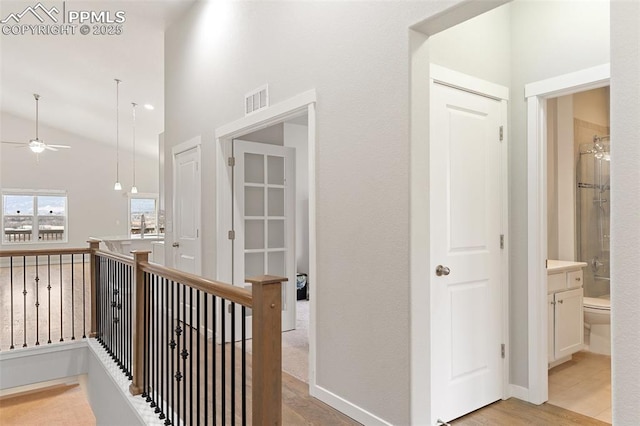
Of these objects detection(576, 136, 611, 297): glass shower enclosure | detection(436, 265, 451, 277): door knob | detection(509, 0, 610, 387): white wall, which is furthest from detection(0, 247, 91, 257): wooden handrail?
detection(576, 136, 611, 297): glass shower enclosure

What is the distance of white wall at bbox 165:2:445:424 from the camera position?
7.11 feet

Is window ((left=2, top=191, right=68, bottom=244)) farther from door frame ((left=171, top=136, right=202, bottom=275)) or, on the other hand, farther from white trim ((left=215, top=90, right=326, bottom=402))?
white trim ((left=215, top=90, right=326, bottom=402))

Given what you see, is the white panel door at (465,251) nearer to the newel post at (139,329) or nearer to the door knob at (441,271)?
the door knob at (441,271)

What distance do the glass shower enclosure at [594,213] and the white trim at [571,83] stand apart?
1862 mm

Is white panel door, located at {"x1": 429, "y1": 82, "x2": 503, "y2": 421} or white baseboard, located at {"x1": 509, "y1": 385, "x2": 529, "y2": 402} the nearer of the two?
white panel door, located at {"x1": 429, "y1": 82, "x2": 503, "y2": 421}

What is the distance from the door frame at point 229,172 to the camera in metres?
2.77

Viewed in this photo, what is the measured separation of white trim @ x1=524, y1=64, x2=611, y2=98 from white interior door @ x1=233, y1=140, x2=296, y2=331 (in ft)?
8.52

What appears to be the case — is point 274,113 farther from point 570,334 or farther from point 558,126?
point 570,334

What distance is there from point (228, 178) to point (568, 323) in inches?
133

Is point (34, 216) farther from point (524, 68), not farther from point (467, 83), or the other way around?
point (524, 68)

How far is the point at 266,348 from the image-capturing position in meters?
1.53

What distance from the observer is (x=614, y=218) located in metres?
1.37

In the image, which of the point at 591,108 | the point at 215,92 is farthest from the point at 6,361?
the point at 591,108

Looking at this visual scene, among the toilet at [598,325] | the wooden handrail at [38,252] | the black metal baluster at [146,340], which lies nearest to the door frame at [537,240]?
the toilet at [598,325]
